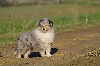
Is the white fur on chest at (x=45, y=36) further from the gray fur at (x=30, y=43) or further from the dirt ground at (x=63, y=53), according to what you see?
the dirt ground at (x=63, y=53)

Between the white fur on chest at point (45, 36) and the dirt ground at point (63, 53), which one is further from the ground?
the white fur on chest at point (45, 36)

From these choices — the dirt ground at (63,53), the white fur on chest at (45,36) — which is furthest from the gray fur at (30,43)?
the dirt ground at (63,53)

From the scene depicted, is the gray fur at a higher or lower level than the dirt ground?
higher

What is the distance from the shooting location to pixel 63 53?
1248 cm

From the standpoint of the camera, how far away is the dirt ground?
34.1 feet

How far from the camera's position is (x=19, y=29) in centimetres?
1956

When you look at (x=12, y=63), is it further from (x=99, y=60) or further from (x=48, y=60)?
(x=99, y=60)

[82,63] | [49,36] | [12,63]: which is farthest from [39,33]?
[82,63]

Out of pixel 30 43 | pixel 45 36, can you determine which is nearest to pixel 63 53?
pixel 45 36

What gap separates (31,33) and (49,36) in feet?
1.89

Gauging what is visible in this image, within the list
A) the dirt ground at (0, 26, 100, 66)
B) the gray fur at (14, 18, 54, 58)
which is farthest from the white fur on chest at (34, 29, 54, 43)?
the dirt ground at (0, 26, 100, 66)

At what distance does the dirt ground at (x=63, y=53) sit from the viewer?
34.1 ft

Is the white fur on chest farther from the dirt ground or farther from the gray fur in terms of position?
the dirt ground

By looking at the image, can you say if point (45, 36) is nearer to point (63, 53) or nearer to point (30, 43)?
point (30, 43)
